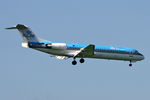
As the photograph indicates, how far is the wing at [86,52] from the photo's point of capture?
74.6 m

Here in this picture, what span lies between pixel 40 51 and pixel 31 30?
10.9 ft

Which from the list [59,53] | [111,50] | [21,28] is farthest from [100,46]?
[21,28]

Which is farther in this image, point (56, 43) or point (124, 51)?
point (124, 51)

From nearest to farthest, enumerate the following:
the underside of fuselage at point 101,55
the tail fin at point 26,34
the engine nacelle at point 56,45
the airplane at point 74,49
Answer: the tail fin at point 26,34
the airplane at point 74,49
the engine nacelle at point 56,45
the underside of fuselage at point 101,55

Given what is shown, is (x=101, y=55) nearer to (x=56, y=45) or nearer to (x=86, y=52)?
(x=86, y=52)

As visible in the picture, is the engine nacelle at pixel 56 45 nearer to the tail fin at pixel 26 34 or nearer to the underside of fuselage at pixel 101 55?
the underside of fuselage at pixel 101 55

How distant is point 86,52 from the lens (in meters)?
76.1

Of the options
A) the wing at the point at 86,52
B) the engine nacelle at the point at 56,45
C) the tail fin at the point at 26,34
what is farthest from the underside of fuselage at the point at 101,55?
the tail fin at the point at 26,34

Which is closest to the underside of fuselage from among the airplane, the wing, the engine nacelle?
the airplane

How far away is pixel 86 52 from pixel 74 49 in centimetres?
217

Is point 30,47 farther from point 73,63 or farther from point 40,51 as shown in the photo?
point 73,63

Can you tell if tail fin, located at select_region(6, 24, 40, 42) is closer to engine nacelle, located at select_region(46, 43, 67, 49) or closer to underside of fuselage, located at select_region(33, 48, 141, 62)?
underside of fuselage, located at select_region(33, 48, 141, 62)

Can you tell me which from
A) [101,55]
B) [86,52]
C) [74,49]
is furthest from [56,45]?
[101,55]

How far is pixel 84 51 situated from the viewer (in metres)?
75.7
